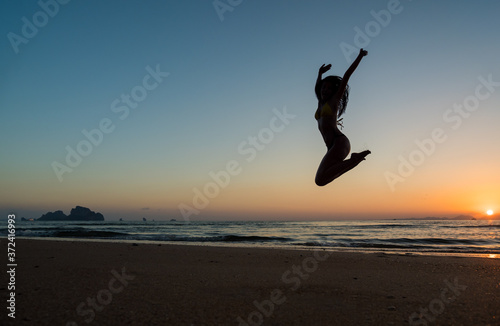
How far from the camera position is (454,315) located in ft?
11.6

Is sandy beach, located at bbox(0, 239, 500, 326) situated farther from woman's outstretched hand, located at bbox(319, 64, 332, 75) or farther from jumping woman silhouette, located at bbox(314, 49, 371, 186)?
woman's outstretched hand, located at bbox(319, 64, 332, 75)

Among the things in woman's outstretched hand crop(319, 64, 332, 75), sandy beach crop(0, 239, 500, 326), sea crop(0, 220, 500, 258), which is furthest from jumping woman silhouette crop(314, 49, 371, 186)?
sea crop(0, 220, 500, 258)

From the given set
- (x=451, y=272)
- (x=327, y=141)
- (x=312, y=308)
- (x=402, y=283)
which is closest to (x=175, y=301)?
(x=312, y=308)

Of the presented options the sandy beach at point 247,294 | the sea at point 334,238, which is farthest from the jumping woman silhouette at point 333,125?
the sea at point 334,238

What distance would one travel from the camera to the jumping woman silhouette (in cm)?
470

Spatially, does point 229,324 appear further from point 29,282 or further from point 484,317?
point 29,282

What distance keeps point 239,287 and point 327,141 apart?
253 centimetres

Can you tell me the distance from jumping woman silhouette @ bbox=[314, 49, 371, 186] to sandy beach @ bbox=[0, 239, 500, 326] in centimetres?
167

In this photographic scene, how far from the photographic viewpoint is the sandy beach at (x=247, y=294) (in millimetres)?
3359

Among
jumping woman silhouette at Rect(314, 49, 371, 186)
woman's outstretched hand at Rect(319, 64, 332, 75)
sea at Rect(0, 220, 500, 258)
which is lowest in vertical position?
sea at Rect(0, 220, 500, 258)

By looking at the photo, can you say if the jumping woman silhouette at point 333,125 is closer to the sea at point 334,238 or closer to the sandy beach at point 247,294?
the sandy beach at point 247,294

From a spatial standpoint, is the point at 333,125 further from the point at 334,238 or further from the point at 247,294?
the point at 334,238

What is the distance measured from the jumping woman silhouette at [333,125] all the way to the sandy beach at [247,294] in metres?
1.67

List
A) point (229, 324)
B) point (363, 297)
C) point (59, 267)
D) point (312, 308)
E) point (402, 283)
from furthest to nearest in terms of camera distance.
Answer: point (59, 267) → point (402, 283) → point (363, 297) → point (312, 308) → point (229, 324)
